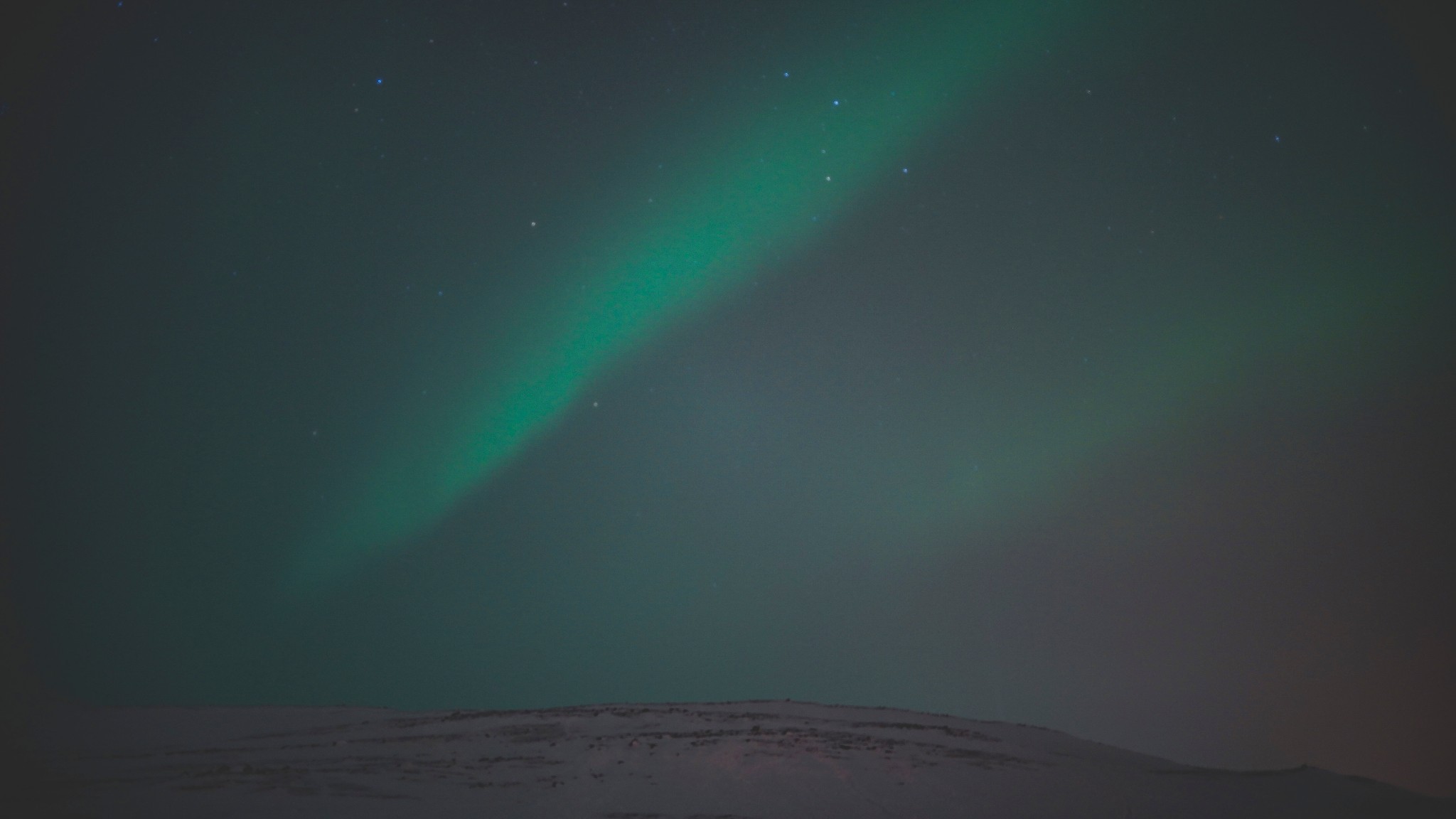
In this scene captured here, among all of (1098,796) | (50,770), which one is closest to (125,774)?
(50,770)

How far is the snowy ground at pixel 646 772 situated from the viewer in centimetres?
589

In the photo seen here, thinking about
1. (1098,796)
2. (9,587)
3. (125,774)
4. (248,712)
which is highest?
(9,587)

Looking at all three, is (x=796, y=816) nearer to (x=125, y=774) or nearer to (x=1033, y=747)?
(x=1033, y=747)

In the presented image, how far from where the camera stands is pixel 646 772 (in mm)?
7035

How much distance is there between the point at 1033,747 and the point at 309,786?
7.87m

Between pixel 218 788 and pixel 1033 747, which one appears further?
pixel 1033 747

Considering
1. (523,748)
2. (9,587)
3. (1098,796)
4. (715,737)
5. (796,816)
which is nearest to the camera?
(796,816)

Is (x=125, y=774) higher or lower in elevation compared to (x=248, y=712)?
lower

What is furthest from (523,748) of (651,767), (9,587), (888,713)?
(9,587)

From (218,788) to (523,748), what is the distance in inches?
114

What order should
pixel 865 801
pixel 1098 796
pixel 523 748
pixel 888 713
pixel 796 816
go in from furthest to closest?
1. pixel 888 713
2. pixel 523 748
3. pixel 1098 796
4. pixel 865 801
5. pixel 796 816

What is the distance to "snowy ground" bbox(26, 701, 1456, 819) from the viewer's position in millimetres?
5887

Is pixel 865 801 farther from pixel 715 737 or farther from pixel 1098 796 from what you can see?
pixel 715 737

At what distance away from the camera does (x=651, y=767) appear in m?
7.23
